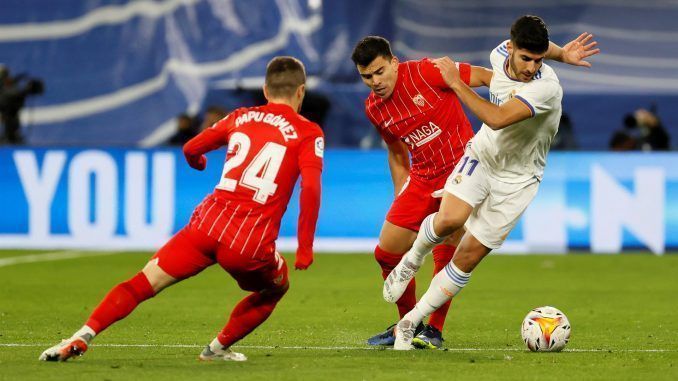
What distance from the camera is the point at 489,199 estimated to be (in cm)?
719

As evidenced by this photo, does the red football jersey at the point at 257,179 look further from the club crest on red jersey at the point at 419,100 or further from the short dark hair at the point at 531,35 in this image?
the club crest on red jersey at the point at 419,100

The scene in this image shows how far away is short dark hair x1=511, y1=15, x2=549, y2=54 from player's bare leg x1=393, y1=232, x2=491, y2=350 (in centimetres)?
112

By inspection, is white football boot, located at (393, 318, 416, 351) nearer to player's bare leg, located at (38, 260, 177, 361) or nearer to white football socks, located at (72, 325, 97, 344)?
player's bare leg, located at (38, 260, 177, 361)

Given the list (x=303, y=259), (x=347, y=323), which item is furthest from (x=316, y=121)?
(x=303, y=259)

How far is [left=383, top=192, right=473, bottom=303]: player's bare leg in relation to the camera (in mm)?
7082

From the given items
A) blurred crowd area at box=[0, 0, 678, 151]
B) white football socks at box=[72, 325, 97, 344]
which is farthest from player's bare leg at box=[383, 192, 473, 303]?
blurred crowd area at box=[0, 0, 678, 151]

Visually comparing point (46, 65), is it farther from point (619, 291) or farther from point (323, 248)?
point (619, 291)

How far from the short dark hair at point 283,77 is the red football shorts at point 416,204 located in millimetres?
1564

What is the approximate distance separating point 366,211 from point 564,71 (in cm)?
607

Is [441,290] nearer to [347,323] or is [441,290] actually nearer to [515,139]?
[515,139]

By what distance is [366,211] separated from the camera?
48.0ft

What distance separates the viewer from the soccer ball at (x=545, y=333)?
704cm

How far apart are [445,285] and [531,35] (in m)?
1.47

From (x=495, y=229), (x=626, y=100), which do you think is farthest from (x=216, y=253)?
(x=626, y=100)
